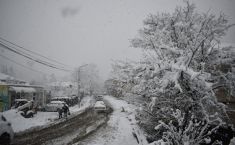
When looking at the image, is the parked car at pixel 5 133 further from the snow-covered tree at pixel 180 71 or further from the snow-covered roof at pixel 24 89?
the snow-covered roof at pixel 24 89

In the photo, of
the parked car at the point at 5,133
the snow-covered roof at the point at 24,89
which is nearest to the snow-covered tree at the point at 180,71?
the parked car at the point at 5,133

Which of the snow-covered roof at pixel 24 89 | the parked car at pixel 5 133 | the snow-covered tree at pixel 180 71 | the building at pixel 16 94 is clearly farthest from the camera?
the snow-covered roof at pixel 24 89

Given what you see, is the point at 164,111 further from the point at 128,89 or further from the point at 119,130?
the point at 119,130

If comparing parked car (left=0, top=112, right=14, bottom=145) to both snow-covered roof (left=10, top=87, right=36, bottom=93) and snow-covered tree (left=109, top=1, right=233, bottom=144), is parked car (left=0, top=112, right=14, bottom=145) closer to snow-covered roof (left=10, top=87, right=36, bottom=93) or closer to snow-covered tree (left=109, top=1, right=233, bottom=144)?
snow-covered tree (left=109, top=1, right=233, bottom=144)


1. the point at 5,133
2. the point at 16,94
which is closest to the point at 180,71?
the point at 5,133

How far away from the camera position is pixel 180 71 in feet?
15.5

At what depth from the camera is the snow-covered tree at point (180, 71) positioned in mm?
5195

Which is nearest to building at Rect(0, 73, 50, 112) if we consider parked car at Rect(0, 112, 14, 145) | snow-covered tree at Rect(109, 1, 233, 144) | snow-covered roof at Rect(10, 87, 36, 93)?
snow-covered roof at Rect(10, 87, 36, 93)

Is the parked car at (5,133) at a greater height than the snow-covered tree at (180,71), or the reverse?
the snow-covered tree at (180,71)

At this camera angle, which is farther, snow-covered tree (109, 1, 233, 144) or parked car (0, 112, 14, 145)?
parked car (0, 112, 14, 145)

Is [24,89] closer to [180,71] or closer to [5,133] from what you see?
[5,133]

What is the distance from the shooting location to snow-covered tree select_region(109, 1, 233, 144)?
520 cm

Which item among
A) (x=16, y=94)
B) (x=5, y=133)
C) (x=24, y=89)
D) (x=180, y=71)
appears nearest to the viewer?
(x=180, y=71)

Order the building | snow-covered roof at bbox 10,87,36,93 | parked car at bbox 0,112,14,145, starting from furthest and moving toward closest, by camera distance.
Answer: snow-covered roof at bbox 10,87,36,93 < the building < parked car at bbox 0,112,14,145
